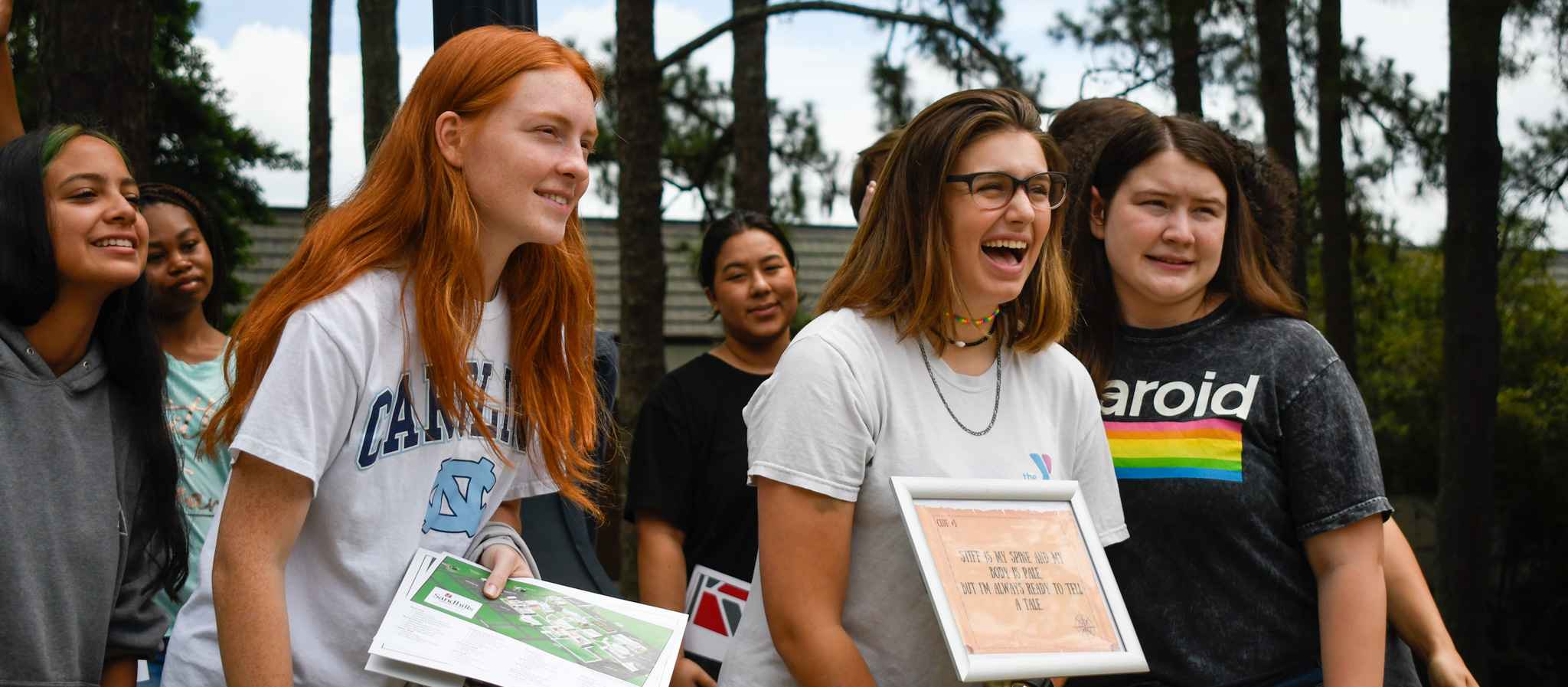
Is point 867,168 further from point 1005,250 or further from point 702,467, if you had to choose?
point 1005,250

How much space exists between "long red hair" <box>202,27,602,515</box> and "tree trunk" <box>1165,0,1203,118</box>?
7496 millimetres

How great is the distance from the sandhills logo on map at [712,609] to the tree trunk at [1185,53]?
6734mm

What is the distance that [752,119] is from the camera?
24.4 feet

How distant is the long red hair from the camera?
1.89 metres

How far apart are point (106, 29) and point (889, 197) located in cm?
322

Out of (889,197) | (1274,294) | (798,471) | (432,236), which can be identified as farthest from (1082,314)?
(432,236)

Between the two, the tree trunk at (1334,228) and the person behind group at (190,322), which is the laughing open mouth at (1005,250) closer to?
the person behind group at (190,322)

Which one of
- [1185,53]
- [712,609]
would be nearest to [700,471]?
[712,609]

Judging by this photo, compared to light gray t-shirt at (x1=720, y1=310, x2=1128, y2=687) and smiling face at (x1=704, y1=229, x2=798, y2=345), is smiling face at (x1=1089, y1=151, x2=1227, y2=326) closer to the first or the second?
light gray t-shirt at (x1=720, y1=310, x2=1128, y2=687)

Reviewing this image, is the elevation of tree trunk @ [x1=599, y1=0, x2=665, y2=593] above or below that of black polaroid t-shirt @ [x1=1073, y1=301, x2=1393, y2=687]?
above

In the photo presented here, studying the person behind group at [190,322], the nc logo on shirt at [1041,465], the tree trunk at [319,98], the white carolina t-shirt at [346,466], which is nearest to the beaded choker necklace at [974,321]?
the nc logo on shirt at [1041,465]

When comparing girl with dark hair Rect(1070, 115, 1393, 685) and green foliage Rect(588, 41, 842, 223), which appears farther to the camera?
green foliage Rect(588, 41, 842, 223)

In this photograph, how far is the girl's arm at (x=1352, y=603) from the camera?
2350mm

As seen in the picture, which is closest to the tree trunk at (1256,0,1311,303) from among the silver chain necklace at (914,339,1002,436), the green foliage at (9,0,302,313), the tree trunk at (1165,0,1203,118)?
the tree trunk at (1165,0,1203,118)
